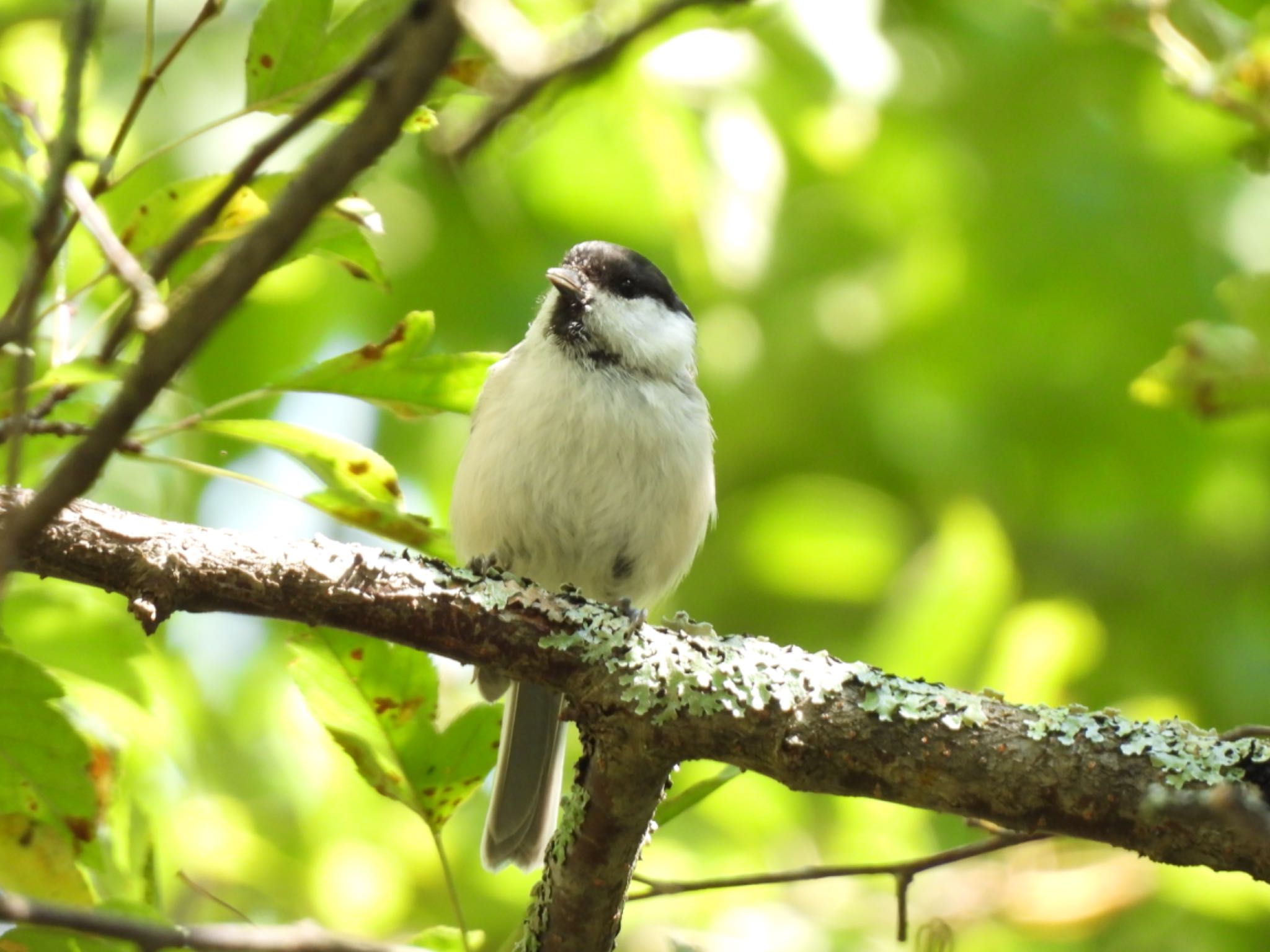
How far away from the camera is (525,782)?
353 cm

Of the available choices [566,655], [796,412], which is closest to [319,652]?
[566,655]

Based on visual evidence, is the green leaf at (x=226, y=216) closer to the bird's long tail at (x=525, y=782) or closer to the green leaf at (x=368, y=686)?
the green leaf at (x=368, y=686)

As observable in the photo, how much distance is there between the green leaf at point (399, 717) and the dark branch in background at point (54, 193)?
40.4 inches

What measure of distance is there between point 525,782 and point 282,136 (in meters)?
2.74

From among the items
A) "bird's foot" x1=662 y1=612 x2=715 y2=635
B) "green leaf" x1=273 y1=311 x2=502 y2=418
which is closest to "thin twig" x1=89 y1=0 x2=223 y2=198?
"green leaf" x1=273 y1=311 x2=502 y2=418

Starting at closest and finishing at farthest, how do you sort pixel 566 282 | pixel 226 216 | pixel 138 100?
pixel 138 100, pixel 226 216, pixel 566 282

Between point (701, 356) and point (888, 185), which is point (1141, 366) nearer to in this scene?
point (888, 185)

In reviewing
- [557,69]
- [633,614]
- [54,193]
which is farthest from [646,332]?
[557,69]

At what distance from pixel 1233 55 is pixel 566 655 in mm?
1678

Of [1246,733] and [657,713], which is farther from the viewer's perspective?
[657,713]

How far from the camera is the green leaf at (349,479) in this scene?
2227mm

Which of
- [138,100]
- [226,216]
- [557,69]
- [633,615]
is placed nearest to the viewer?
[557,69]

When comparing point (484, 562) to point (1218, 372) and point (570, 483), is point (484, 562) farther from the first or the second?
point (1218, 372)

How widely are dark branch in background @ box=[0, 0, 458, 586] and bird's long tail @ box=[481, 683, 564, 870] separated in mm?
2478
